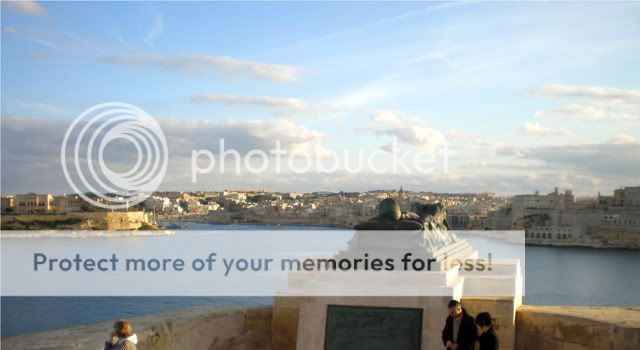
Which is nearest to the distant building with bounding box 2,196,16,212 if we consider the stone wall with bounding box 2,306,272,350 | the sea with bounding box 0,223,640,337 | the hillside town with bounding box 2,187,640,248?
the hillside town with bounding box 2,187,640,248

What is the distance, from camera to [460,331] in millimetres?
4539

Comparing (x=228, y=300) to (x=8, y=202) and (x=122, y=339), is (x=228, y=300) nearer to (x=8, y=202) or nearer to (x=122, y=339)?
(x=122, y=339)

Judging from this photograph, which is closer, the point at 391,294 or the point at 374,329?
the point at 374,329

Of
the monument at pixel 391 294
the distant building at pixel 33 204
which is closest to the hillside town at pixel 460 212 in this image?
the distant building at pixel 33 204

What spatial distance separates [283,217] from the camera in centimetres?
7325

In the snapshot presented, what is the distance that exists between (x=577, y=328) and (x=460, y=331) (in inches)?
42.9

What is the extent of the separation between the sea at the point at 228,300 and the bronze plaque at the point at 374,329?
1138 centimetres

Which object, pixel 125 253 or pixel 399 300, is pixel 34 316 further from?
pixel 125 253

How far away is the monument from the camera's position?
16.6 ft

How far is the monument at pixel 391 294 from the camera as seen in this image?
16.6 feet

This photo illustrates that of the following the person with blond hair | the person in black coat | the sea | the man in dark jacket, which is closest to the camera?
the person with blond hair

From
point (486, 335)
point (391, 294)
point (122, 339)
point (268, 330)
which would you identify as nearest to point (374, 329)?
point (391, 294)
